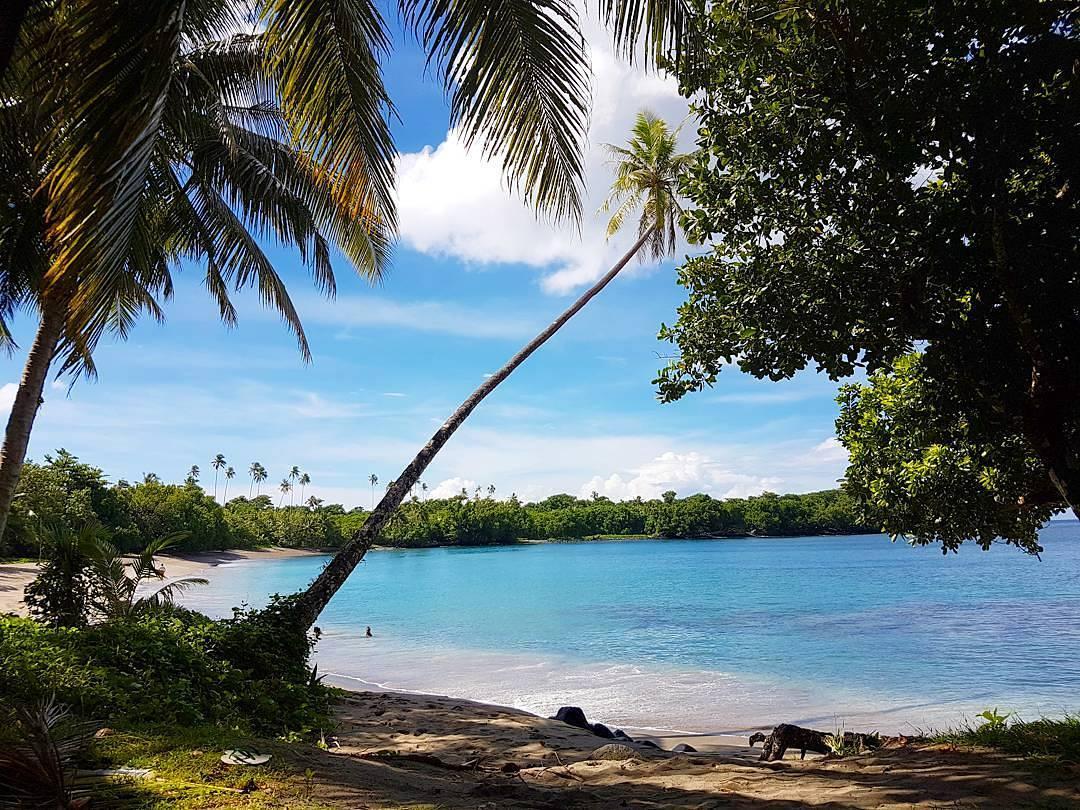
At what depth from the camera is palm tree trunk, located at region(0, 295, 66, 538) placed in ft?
25.4

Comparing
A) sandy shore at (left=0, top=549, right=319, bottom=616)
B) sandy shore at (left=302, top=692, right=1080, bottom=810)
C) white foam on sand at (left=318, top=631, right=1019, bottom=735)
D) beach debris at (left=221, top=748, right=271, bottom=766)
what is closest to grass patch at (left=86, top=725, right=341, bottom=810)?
beach debris at (left=221, top=748, right=271, bottom=766)

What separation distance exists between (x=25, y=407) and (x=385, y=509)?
4.63 m

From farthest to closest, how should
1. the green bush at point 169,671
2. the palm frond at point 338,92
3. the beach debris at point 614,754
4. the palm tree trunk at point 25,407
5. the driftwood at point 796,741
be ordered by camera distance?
the palm tree trunk at point 25,407
the driftwood at point 796,741
the beach debris at point 614,754
the green bush at point 169,671
the palm frond at point 338,92

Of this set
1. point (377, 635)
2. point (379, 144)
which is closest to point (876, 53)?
point (379, 144)

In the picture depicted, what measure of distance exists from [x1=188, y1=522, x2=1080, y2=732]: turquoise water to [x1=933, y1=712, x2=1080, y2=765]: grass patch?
22.5ft

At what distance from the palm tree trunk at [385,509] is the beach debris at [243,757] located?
14.7 feet

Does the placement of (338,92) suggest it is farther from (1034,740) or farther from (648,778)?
(1034,740)

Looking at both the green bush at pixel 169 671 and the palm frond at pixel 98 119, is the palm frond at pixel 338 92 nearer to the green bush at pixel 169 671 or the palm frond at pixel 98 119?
the palm frond at pixel 98 119

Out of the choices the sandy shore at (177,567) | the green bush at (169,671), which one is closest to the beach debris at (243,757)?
the green bush at (169,671)

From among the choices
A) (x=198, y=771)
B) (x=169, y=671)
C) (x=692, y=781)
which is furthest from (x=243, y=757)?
(x=692, y=781)

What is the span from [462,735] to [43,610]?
204 inches

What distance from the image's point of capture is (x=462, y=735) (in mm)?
8680

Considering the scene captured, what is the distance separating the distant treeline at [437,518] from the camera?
4719 cm

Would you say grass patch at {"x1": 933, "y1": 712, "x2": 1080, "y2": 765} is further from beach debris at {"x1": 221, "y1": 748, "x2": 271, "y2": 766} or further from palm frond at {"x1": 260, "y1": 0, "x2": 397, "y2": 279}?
palm frond at {"x1": 260, "y1": 0, "x2": 397, "y2": 279}
